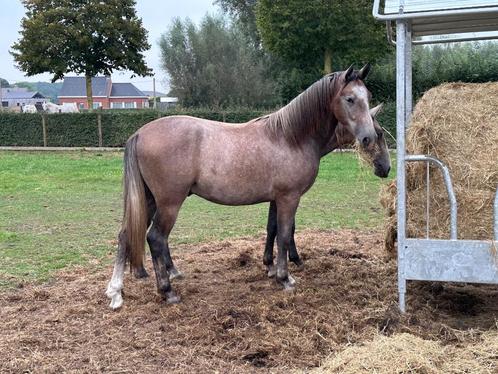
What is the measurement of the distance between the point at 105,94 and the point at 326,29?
54.5 metres

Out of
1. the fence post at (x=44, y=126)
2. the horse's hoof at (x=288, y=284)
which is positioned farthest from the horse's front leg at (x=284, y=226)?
the fence post at (x=44, y=126)

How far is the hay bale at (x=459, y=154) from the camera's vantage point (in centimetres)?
401

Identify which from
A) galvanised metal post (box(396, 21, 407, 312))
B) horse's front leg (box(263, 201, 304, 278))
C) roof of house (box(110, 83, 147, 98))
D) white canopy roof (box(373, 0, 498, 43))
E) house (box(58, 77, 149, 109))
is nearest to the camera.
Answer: white canopy roof (box(373, 0, 498, 43))

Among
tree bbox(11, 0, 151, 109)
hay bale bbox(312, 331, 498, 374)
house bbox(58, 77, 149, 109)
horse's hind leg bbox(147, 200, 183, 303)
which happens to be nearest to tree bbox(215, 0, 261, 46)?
tree bbox(11, 0, 151, 109)

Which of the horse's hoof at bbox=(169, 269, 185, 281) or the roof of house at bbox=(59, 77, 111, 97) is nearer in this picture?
the horse's hoof at bbox=(169, 269, 185, 281)

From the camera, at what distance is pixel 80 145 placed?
2167 centimetres

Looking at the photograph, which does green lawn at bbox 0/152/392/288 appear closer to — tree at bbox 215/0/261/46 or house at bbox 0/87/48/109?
tree at bbox 215/0/261/46

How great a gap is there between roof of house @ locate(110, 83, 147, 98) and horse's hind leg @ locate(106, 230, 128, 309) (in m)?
69.3

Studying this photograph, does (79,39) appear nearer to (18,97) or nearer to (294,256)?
(294,256)

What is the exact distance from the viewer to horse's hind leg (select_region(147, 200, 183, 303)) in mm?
4691

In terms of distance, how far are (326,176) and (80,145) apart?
38.7ft

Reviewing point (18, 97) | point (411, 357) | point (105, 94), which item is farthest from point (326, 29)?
point (18, 97)

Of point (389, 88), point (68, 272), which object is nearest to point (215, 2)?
point (389, 88)

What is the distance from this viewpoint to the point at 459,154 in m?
4.11
